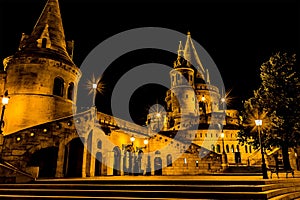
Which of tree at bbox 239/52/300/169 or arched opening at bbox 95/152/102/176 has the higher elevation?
tree at bbox 239/52/300/169

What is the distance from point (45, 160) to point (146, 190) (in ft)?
34.5

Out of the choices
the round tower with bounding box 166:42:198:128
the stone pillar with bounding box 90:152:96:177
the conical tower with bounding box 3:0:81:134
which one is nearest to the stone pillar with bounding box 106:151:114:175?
the stone pillar with bounding box 90:152:96:177

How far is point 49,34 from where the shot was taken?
997 inches

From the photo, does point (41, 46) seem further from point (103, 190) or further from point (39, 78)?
point (103, 190)

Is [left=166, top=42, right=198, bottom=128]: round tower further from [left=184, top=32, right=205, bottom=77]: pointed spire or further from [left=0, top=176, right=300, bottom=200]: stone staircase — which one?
[left=0, top=176, right=300, bottom=200]: stone staircase

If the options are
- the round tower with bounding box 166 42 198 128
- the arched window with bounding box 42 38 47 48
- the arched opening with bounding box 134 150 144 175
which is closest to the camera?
the arched opening with bounding box 134 150 144 175

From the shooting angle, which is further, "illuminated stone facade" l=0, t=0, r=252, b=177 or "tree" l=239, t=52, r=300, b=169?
"tree" l=239, t=52, r=300, b=169

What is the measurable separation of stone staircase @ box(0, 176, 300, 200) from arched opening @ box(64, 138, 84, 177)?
6601 millimetres

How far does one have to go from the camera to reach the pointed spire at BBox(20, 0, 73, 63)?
79.3ft

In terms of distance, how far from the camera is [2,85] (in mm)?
22594

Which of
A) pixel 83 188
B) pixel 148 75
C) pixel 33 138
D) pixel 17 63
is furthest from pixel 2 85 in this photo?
pixel 148 75

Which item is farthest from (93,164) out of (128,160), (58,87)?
(58,87)

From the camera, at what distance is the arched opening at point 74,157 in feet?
54.7

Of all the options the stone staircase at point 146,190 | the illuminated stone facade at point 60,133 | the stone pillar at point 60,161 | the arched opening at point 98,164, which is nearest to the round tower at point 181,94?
the illuminated stone facade at point 60,133
